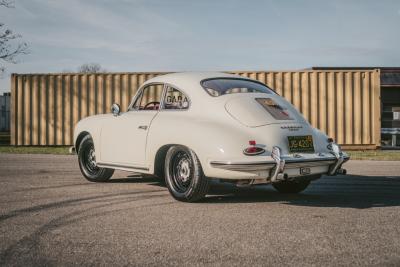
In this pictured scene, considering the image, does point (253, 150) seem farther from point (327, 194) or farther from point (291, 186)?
point (327, 194)

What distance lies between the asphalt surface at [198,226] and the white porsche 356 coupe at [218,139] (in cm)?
36

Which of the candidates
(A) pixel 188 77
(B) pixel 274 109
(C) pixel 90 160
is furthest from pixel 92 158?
(B) pixel 274 109

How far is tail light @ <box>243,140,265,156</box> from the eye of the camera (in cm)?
532

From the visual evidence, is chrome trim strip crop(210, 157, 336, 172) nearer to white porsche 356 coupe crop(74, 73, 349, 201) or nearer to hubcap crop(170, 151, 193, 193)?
white porsche 356 coupe crop(74, 73, 349, 201)

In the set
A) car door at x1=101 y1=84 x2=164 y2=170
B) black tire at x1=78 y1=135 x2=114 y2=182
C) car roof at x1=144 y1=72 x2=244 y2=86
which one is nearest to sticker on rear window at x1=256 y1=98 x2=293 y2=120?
car roof at x1=144 y1=72 x2=244 y2=86

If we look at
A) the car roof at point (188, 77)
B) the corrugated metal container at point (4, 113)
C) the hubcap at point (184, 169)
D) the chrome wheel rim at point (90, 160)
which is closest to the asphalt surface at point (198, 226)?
the hubcap at point (184, 169)

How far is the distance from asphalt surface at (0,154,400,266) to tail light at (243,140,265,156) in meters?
0.61

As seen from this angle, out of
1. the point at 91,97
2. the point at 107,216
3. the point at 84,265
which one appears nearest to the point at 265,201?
the point at 107,216

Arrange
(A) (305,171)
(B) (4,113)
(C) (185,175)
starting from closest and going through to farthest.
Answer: (A) (305,171) < (C) (185,175) < (B) (4,113)

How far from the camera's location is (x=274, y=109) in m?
5.98

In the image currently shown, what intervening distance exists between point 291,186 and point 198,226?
2594mm

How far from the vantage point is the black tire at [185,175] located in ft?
18.4

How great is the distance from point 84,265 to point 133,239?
76 cm

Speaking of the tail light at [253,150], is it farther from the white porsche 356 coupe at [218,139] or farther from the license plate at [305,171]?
the license plate at [305,171]
